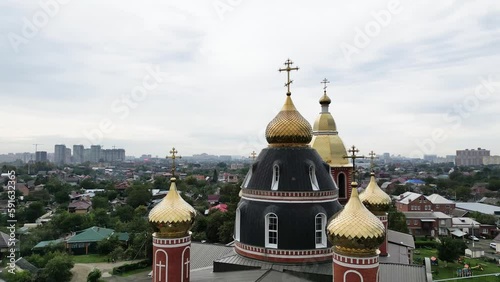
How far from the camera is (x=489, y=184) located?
7706cm

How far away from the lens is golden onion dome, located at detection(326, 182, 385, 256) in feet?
33.5

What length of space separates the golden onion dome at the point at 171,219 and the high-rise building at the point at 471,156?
554 feet

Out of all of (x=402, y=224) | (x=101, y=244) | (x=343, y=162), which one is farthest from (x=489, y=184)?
(x=101, y=244)

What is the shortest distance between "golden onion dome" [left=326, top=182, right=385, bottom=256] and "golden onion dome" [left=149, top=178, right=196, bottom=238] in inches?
201

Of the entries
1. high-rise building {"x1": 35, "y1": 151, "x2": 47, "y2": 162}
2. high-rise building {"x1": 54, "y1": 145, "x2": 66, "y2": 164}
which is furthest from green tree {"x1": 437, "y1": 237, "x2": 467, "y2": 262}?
high-rise building {"x1": 35, "y1": 151, "x2": 47, "y2": 162}

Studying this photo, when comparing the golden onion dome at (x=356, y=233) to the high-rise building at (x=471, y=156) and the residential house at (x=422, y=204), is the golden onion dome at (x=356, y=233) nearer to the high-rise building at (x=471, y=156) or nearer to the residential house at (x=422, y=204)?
the residential house at (x=422, y=204)

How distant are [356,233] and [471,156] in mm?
174472

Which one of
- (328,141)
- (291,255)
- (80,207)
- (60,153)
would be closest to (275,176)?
(291,255)

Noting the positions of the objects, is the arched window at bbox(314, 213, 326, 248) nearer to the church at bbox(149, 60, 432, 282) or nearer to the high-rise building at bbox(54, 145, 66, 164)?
the church at bbox(149, 60, 432, 282)

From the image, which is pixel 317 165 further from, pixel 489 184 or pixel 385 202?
pixel 489 184

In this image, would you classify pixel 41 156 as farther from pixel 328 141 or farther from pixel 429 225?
pixel 328 141

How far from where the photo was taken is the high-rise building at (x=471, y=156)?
151663 millimetres

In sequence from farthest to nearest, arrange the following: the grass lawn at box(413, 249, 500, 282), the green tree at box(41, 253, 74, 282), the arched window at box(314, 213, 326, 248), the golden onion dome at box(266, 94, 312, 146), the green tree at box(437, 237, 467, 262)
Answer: the green tree at box(437, 237, 467, 262), the grass lawn at box(413, 249, 500, 282), the green tree at box(41, 253, 74, 282), the golden onion dome at box(266, 94, 312, 146), the arched window at box(314, 213, 326, 248)

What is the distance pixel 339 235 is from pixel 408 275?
7.43 metres
